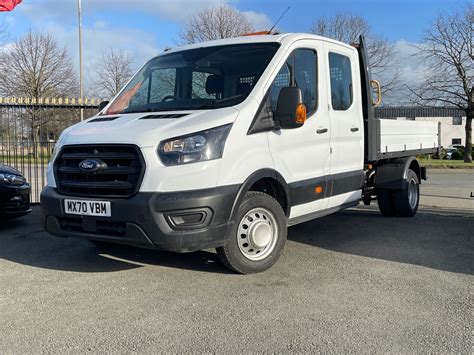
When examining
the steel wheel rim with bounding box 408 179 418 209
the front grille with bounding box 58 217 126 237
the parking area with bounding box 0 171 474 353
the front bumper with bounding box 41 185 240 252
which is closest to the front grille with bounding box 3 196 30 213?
the parking area with bounding box 0 171 474 353

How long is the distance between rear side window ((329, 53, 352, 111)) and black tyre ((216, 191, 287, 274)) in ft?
5.84

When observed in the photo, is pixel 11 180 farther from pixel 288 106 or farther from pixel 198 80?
pixel 288 106

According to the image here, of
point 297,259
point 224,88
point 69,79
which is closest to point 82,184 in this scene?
point 224,88

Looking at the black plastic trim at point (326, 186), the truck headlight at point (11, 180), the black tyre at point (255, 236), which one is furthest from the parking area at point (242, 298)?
the truck headlight at point (11, 180)

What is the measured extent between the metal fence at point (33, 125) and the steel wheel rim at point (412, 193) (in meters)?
6.75

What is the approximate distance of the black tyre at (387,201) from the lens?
7969 millimetres

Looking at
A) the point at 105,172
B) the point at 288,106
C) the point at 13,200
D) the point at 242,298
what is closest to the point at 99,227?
the point at 105,172

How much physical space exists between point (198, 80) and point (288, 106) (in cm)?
114

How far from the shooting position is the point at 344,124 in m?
5.96

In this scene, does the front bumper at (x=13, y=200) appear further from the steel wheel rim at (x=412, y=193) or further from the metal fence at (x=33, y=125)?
the steel wheel rim at (x=412, y=193)

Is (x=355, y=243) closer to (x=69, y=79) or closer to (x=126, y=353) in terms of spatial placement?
(x=126, y=353)

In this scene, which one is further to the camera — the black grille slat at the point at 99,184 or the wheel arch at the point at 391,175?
the wheel arch at the point at 391,175

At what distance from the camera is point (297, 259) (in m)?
5.37

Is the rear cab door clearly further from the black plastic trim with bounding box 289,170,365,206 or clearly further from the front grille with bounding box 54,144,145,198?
the front grille with bounding box 54,144,145,198
